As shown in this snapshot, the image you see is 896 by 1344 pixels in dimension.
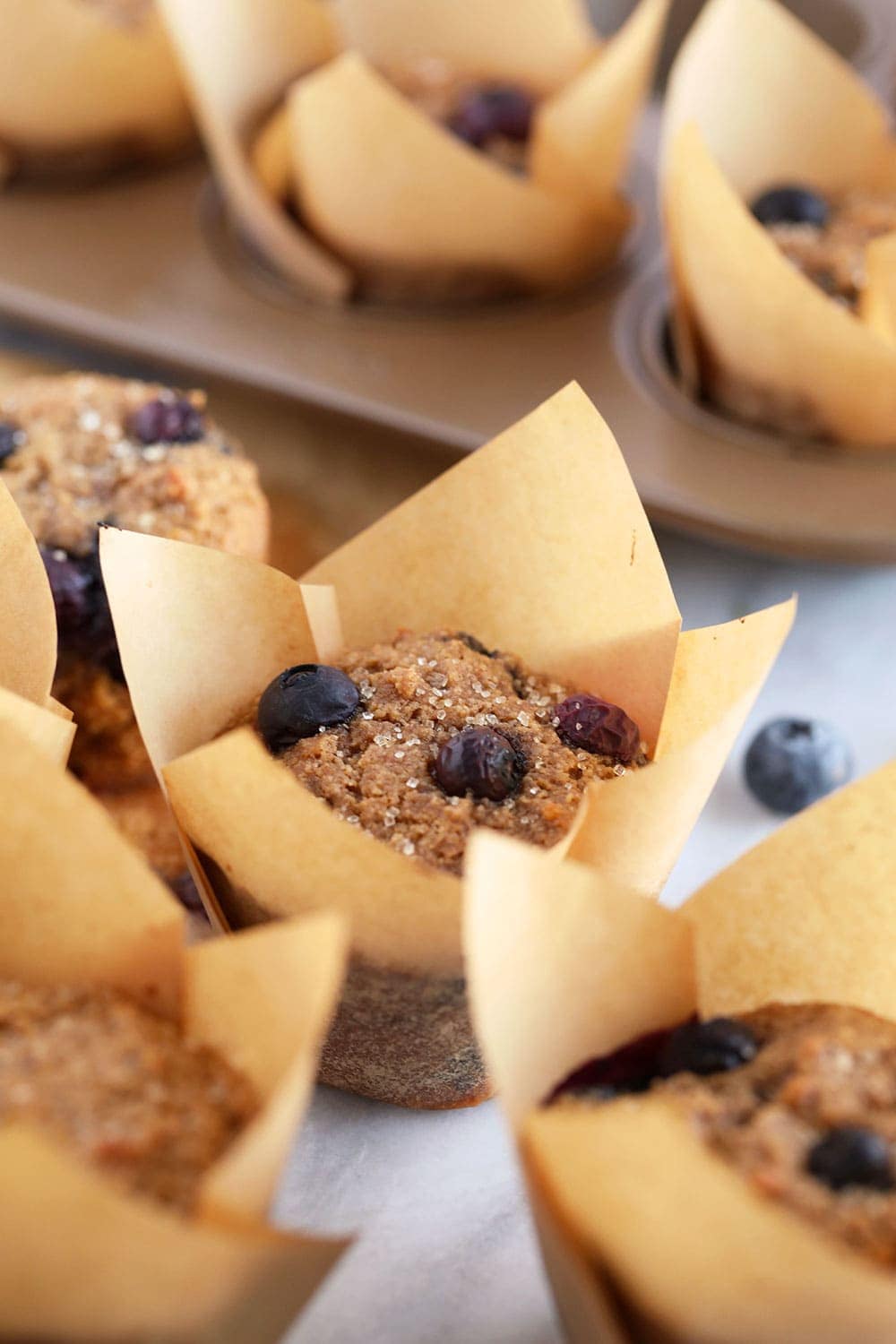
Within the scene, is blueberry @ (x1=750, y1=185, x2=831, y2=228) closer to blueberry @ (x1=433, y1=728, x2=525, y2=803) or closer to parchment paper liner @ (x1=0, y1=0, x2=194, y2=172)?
parchment paper liner @ (x1=0, y1=0, x2=194, y2=172)

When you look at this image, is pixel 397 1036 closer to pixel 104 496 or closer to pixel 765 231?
pixel 104 496

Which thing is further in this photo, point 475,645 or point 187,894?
point 187,894

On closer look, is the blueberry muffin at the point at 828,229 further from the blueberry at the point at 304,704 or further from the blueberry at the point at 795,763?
the blueberry at the point at 304,704

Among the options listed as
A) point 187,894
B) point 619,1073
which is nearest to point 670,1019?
point 619,1073

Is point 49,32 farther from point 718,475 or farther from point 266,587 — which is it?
point 266,587

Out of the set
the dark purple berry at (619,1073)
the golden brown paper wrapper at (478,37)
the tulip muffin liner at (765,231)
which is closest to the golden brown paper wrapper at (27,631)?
the dark purple berry at (619,1073)

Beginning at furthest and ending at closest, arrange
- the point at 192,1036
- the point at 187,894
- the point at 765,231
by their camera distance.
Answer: the point at 765,231
the point at 187,894
the point at 192,1036
